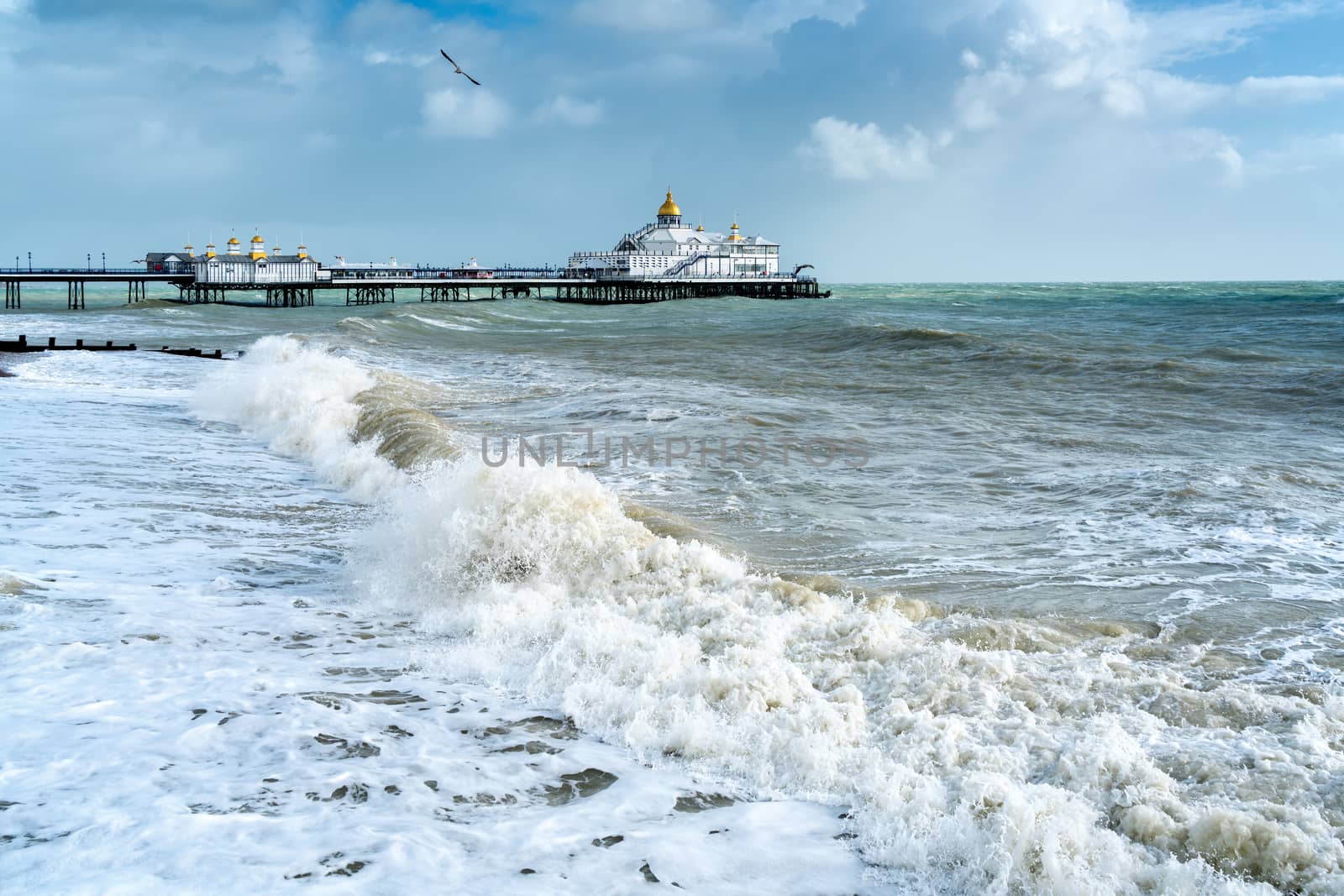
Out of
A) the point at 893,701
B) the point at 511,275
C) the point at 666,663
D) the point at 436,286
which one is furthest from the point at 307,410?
the point at 511,275

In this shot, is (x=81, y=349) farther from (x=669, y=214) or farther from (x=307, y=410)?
(x=669, y=214)

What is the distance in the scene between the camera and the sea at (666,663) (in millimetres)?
3814

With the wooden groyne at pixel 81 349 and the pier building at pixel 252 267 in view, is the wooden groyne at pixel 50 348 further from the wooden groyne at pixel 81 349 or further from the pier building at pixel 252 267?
the pier building at pixel 252 267

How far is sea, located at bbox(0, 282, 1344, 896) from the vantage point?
3.81 metres

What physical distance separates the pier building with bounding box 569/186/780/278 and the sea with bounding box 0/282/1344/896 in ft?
257

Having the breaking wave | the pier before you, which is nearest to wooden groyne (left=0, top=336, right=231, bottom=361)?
the breaking wave

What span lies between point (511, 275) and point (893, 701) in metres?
87.8

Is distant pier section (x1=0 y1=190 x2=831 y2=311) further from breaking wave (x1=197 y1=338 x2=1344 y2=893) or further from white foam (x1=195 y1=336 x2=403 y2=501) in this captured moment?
breaking wave (x1=197 y1=338 x2=1344 y2=893)

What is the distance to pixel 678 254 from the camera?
9275 cm

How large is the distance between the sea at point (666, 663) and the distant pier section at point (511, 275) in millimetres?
63281

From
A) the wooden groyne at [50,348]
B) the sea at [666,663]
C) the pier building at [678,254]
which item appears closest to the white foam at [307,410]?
the sea at [666,663]

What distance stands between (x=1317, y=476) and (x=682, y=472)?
6770mm

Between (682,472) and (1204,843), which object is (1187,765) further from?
(682,472)

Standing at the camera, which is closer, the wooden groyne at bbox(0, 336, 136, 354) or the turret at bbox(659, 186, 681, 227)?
the wooden groyne at bbox(0, 336, 136, 354)
